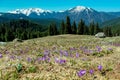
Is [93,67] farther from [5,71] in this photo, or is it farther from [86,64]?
[5,71]

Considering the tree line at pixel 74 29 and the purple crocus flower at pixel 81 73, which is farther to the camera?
the tree line at pixel 74 29

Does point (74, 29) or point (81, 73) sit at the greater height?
point (74, 29)

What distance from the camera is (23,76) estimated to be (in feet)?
35.1

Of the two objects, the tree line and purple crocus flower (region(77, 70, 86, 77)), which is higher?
the tree line

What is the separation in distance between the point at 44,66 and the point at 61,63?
109 centimetres

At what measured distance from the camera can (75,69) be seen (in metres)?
11.5

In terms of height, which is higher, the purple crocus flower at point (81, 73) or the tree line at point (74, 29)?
the tree line at point (74, 29)

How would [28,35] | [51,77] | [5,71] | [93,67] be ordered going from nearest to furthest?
[51,77]
[5,71]
[93,67]
[28,35]

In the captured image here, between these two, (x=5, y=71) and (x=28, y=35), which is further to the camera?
(x=28, y=35)

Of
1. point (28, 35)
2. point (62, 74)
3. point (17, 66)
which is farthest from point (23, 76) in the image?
point (28, 35)

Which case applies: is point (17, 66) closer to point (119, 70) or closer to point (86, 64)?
point (86, 64)

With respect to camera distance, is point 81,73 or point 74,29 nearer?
point 81,73

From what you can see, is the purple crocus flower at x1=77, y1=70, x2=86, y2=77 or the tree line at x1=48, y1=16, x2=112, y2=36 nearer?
the purple crocus flower at x1=77, y1=70, x2=86, y2=77

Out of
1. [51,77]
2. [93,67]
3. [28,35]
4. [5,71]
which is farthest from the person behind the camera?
[28,35]
